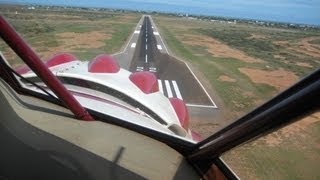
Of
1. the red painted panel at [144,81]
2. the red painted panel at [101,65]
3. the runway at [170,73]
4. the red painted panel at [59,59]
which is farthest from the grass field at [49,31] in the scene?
the runway at [170,73]

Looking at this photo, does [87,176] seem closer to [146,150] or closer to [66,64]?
[146,150]

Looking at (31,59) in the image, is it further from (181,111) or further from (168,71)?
(168,71)

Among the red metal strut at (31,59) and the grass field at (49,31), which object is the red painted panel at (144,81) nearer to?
the grass field at (49,31)

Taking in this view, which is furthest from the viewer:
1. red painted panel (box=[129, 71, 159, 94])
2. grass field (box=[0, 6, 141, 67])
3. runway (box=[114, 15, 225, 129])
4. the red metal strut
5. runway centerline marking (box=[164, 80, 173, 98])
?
runway centerline marking (box=[164, 80, 173, 98])

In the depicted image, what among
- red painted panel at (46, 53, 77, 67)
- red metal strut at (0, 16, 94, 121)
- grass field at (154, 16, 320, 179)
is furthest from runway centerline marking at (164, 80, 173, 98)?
red metal strut at (0, 16, 94, 121)

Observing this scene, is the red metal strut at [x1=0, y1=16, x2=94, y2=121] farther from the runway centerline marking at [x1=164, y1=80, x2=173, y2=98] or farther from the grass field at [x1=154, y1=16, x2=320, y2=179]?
the runway centerline marking at [x1=164, y1=80, x2=173, y2=98]

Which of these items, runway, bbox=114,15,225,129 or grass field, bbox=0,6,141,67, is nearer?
grass field, bbox=0,6,141,67
